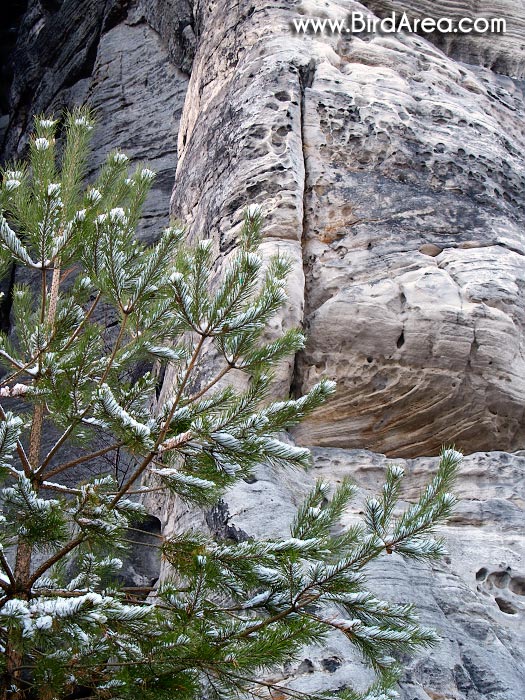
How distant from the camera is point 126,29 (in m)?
12.6

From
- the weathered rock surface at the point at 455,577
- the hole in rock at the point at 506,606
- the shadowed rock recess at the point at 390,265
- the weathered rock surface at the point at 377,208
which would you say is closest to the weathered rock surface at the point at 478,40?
the shadowed rock recess at the point at 390,265

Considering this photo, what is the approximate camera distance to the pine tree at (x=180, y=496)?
3314 mm

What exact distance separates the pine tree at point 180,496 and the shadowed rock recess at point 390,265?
60cm

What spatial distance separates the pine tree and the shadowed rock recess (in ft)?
1.97

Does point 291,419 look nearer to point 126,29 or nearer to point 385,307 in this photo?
point 385,307

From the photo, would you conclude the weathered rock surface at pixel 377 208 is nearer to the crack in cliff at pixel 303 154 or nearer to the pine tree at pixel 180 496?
the crack in cliff at pixel 303 154

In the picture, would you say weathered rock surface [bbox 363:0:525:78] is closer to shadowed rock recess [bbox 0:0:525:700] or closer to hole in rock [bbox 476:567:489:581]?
shadowed rock recess [bbox 0:0:525:700]

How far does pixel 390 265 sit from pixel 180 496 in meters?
2.69

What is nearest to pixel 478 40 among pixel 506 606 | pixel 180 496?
pixel 506 606

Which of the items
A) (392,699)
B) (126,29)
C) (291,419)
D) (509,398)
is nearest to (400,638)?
(392,699)

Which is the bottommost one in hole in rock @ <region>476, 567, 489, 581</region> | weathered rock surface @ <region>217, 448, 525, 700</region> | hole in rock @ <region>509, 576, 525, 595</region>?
hole in rock @ <region>509, 576, 525, 595</region>

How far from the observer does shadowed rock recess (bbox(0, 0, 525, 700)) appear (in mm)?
4824

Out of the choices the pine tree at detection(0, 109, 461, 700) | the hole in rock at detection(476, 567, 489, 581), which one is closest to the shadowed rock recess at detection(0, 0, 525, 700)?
the hole in rock at detection(476, 567, 489, 581)

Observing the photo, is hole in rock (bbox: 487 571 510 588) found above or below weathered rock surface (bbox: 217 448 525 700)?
below
